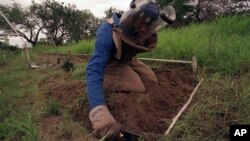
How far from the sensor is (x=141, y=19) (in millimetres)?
2725

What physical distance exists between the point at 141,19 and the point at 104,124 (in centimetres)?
89

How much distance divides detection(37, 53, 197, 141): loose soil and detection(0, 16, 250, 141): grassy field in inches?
5.4

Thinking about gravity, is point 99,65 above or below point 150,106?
above

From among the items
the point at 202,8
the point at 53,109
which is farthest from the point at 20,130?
the point at 202,8

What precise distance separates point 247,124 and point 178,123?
0.49 m

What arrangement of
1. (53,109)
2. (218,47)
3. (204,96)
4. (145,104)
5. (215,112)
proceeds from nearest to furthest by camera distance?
(215,112) → (145,104) → (204,96) → (53,109) → (218,47)

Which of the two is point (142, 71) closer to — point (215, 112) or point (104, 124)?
point (215, 112)

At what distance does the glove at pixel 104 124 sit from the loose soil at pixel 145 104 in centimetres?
14

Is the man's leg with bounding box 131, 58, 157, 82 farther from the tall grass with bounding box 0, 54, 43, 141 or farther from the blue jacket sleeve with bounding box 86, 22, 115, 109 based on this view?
the tall grass with bounding box 0, 54, 43, 141

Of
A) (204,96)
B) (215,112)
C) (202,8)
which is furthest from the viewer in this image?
(202,8)

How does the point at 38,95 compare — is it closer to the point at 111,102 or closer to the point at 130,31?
the point at 111,102

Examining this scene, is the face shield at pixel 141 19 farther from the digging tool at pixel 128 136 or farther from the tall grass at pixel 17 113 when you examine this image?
the tall grass at pixel 17 113

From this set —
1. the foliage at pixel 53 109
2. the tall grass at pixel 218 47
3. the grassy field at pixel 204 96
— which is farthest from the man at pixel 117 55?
the tall grass at pixel 218 47

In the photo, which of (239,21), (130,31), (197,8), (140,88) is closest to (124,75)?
(140,88)
